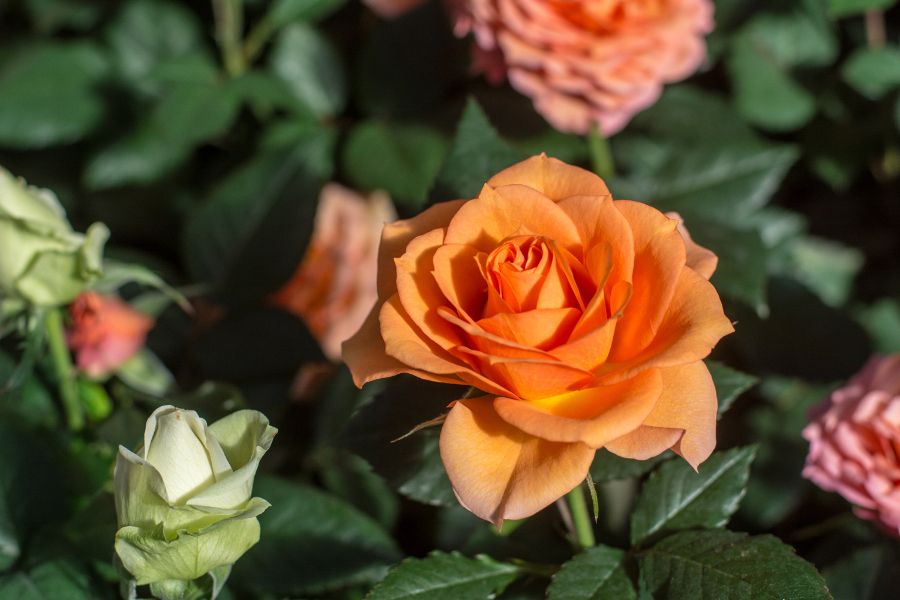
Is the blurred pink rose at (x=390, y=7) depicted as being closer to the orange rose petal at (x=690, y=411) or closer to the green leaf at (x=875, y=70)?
the green leaf at (x=875, y=70)

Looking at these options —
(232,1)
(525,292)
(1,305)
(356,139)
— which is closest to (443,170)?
(525,292)

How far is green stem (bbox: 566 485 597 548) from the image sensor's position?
1.88 ft

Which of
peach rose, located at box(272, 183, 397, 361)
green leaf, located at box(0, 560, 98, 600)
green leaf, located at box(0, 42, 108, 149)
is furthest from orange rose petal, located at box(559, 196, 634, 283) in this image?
green leaf, located at box(0, 42, 108, 149)

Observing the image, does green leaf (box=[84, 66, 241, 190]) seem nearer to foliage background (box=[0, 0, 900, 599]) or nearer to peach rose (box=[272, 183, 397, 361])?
foliage background (box=[0, 0, 900, 599])

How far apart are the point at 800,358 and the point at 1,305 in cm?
70

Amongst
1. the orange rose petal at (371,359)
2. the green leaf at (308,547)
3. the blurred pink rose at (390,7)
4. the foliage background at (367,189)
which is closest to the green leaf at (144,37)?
the foliage background at (367,189)

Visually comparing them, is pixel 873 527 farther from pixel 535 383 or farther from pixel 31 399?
pixel 31 399

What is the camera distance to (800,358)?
0.95 meters

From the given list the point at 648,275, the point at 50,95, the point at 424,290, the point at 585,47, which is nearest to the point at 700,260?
the point at 648,275

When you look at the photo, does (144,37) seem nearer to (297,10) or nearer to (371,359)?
(297,10)

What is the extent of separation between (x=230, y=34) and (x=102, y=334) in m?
0.43

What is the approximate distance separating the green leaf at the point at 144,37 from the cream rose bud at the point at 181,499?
29.5 inches

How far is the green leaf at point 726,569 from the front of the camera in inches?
20.0

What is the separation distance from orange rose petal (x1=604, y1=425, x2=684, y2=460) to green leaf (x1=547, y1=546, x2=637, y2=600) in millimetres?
115
